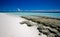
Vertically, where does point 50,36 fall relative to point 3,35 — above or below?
below

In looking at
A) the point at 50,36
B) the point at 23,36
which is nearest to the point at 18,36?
the point at 23,36

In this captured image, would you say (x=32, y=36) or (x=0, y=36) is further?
(x=32, y=36)

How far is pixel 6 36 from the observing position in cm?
462

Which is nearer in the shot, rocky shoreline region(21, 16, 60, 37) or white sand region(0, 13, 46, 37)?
white sand region(0, 13, 46, 37)

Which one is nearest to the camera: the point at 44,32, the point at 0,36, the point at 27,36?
the point at 0,36

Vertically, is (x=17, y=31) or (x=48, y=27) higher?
(x=48, y=27)

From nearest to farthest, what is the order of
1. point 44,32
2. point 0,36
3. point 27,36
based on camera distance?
point 0,36 → point 27,36 → point 44,32

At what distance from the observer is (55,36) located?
506 centimetres

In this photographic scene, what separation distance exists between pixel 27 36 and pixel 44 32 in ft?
4.19

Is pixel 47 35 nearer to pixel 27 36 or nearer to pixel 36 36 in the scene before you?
pixel 36 36

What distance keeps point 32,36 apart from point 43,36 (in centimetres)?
66

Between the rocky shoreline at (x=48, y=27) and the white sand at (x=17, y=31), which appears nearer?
the white sand at (x=17, y=31)

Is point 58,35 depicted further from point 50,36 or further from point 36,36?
point 36,36

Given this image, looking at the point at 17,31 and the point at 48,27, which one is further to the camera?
the point at 48,27
